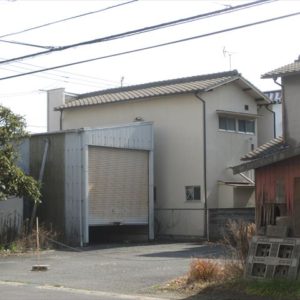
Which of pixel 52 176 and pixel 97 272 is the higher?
pixel 52 176

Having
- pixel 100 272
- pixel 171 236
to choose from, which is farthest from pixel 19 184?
pixel 171 236

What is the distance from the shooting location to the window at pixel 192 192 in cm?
3044

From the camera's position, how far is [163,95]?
3145cm

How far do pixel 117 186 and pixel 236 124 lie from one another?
328 inches

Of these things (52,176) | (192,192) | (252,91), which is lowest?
(192,192)

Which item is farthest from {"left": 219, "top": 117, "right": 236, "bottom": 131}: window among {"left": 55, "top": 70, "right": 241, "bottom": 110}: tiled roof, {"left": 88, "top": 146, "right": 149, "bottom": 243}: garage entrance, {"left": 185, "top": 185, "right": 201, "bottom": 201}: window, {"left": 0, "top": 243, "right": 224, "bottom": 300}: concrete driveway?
{"left": 0, "top": 243, "right": 224, "bottom": 300}: concrete driveway

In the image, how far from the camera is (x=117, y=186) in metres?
28.2

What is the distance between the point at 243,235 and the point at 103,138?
14.1 m

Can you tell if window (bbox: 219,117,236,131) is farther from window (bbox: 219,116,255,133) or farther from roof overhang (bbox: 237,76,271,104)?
roof overhang (bbox: 237,76,271,104)

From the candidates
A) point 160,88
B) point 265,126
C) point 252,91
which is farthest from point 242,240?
point 265,126

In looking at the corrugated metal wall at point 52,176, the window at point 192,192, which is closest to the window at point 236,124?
the window at point 192,192

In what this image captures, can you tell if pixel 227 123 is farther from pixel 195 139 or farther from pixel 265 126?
pixel 265 126

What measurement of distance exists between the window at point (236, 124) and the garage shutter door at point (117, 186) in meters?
4.77

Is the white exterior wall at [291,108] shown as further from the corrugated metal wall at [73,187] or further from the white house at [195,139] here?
the corrugated metal wall at [73,187]
